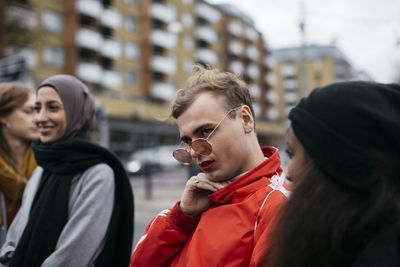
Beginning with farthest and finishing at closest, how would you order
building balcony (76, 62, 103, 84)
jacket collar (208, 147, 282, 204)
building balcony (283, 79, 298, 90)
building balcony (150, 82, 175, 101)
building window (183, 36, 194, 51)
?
building balcony (283, 79, 298, 90), building window (183, 36, 194, 51), building balcony (150, 82, 175, 101), building balcony (76, 62, 103, 84), jacket collar (208, 147, 282, 204)

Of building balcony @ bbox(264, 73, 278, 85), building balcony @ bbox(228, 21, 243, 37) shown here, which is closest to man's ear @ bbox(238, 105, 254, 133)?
building balcony @ bbox(228, 21, 243, 37)

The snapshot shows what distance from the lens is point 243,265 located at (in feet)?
4.59

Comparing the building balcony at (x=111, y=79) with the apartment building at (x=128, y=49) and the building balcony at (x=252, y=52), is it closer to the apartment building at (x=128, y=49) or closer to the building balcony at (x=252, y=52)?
the apartment building at (x=128, y=49)

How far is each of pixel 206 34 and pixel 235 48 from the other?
283 inches

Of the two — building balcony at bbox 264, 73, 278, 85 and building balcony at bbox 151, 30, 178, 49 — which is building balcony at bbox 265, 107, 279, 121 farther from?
building balcony at bbox 151, 30, 178, 49

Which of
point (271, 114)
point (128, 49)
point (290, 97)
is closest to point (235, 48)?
point (271, 114)

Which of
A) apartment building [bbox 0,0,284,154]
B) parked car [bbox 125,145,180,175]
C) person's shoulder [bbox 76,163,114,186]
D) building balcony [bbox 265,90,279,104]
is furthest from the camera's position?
building balcony [bbox 265,90,279,104]

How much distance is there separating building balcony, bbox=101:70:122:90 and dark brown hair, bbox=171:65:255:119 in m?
32.0

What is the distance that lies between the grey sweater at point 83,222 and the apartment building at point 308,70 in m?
59.7

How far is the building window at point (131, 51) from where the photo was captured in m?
36.0

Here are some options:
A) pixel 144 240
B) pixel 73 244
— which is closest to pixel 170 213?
pixel 144 240

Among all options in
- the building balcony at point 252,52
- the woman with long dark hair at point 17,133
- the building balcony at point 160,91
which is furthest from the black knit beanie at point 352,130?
the building balcony at point 252,52

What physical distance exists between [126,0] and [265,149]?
123 ft

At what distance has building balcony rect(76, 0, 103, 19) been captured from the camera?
1207 inches
